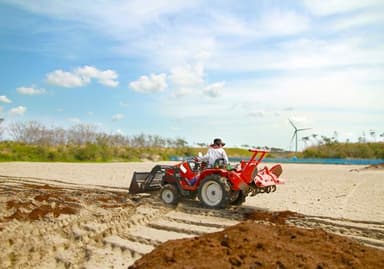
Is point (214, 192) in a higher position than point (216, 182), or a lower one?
lower

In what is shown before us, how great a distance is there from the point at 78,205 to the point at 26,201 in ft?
4.72

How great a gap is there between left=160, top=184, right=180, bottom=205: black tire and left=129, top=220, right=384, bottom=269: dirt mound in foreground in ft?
12.8

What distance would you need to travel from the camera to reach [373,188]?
44.4 ft

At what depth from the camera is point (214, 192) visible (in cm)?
890

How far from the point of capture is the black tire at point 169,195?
371 inches

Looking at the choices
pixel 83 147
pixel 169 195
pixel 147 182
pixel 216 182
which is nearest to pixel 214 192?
pixel 216 182

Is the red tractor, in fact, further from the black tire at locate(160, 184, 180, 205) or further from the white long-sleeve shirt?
the white long-sleeve shirt

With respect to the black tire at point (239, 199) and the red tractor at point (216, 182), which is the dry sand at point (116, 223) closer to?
the black tire at point (239, 199)

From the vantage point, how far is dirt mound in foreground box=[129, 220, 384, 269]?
4484 mm

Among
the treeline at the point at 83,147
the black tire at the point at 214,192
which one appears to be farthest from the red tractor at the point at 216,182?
the treeline at the point at 83,147

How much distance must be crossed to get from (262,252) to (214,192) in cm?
417

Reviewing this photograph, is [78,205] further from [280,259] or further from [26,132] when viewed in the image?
[26,132]

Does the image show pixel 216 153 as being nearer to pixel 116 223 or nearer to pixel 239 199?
pixel 239 199

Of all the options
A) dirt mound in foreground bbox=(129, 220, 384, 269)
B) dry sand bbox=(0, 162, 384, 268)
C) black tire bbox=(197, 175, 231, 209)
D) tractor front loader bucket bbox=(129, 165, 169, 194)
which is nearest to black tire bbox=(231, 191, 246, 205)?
dry sand bbox=(0, 162, 384, 268)
